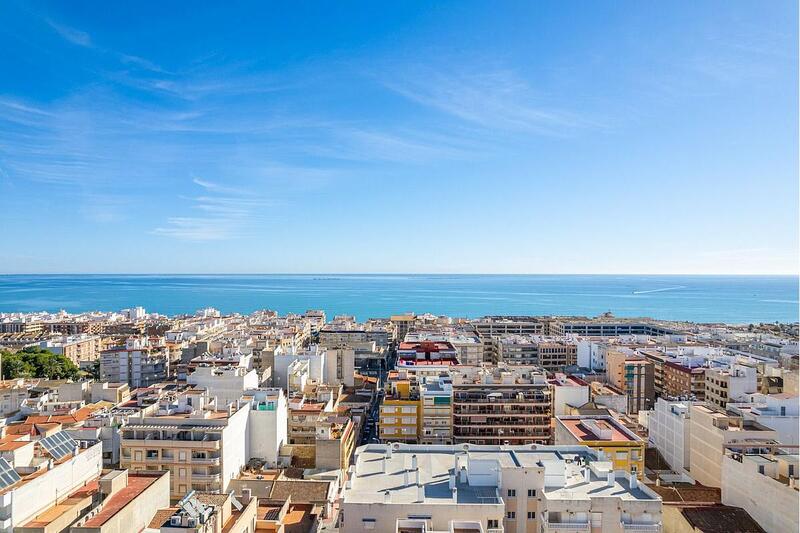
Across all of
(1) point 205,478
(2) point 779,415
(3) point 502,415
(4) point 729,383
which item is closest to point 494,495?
(1) point 205,478

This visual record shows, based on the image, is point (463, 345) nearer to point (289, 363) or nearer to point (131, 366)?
point (289, 363)

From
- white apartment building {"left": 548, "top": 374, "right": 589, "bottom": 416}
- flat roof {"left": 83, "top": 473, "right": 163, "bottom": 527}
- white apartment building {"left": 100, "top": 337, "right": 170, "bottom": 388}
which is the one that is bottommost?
white apartment building {"left": 100, "top": 337, "right": 170, "bottom": 388}

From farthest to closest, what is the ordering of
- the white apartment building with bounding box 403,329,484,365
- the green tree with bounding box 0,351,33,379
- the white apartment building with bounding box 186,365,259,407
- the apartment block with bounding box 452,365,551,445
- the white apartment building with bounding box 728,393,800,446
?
the white apartment building with bounding box 403,329,484,365 → the green tree with bounding box 0,351,33,379 → the white apartment building with bounding box 186,365,259,407 → the apartment block with bounding box 452,365,551,445 → the white apartment building with bounding box 728,393,800,446

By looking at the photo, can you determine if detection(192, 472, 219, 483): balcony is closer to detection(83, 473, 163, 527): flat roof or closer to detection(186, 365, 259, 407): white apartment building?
detection(83, 473, 163, 527): flat roof

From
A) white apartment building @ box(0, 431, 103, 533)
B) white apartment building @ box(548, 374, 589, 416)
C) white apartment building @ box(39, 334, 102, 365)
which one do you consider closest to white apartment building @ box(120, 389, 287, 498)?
white apartment building @ box(0, 431, 103, 533)

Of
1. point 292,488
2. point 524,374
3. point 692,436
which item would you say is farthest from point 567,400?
point 292,488

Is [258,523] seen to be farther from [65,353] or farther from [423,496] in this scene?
[65,353]

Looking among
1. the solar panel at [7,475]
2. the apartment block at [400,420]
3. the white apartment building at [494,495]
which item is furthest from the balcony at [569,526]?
the apartment block at [400,420]
